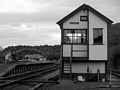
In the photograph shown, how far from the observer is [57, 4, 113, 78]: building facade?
20844mm

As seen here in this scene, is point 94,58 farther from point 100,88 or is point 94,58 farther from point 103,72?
point 100,88

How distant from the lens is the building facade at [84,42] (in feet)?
68.4

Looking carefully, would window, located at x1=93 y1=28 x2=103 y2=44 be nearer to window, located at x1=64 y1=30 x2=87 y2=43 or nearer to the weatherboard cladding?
window, located at x1=64 y1=30 x2=87 y2=43

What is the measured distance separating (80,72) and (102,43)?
10.6 ft

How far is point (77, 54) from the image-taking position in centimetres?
2112

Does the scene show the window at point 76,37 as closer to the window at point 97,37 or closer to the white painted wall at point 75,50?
the white painted wall at point 75,50

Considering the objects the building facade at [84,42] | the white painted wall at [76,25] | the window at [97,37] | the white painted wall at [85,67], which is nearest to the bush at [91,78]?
the building facade at [84,42]

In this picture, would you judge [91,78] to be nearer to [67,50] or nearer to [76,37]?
[67,50]

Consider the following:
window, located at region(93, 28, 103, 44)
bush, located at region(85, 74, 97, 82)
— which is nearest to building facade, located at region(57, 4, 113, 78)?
window, located at region(93, 28, 103, 44)

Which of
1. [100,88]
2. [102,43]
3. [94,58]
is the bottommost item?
[100,88]

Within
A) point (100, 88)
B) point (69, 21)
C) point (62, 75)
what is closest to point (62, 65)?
point (62, 75)

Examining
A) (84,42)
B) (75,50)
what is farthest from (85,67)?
(84,42)

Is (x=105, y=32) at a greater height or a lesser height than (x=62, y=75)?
greater

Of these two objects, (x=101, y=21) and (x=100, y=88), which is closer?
(x=100, y=88)
